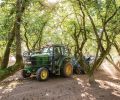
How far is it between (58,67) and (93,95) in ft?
15.6

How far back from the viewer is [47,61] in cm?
1524

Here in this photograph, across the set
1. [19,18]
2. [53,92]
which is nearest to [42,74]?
[53,92]

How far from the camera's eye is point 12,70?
13.3 m

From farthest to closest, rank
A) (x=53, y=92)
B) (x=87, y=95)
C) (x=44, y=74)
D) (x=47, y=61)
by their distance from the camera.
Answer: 1. (x=47, y=61)
2. (x=44, y=74)
3. (x=53, y=92)
4. (x=87, y=95)

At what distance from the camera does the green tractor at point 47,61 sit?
15.0m

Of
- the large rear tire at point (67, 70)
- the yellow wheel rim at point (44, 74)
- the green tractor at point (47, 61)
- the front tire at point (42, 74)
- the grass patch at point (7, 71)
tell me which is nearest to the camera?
the grass patch at point (7, 71)

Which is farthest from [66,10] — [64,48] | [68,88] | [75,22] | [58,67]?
[68,88]

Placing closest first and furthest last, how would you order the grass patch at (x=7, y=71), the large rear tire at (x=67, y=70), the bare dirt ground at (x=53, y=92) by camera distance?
the bare dirt ground at (x=53, y=92) < the grass patch at (x=7, y=71) < the large rear tire at (x=67, y=70)

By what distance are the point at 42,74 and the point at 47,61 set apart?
120cm

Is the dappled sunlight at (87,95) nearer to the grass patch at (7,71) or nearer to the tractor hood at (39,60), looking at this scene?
the grass patch at (7,71)

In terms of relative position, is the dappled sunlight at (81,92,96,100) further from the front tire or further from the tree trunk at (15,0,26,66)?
the tree trunk at (15,0,26,66)

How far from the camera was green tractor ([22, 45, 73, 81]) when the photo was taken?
591 inches

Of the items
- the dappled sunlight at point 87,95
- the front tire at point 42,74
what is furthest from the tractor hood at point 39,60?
the dappled sunlight at point 87,95

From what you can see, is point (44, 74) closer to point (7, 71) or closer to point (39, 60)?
point (39, 60)
